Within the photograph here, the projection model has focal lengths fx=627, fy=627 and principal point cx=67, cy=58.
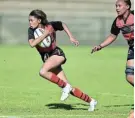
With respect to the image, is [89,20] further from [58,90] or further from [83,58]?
[58,90]

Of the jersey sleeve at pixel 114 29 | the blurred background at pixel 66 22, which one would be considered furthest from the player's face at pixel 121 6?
the blurred background at pixel 66 22

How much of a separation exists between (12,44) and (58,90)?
1889 cm

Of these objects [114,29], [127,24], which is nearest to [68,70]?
[114,29]

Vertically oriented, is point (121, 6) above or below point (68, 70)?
above

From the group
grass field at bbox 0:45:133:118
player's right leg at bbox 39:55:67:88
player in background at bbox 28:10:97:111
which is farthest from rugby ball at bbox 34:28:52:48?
grass field at bbox 0:45:133:118

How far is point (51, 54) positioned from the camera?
10117 mm

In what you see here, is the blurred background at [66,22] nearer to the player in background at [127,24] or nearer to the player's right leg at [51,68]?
the player's right leg at [51,68]

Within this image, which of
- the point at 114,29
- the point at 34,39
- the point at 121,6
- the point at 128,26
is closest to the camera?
the point at 121,6

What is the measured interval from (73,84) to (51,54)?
517 cm

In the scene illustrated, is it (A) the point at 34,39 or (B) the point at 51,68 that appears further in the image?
(B) the point at 51,68

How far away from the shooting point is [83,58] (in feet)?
75.4

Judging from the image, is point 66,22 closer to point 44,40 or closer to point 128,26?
point 44,40

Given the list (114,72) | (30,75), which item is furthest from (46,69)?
(114,72)

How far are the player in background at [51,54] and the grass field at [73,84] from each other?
27cm
